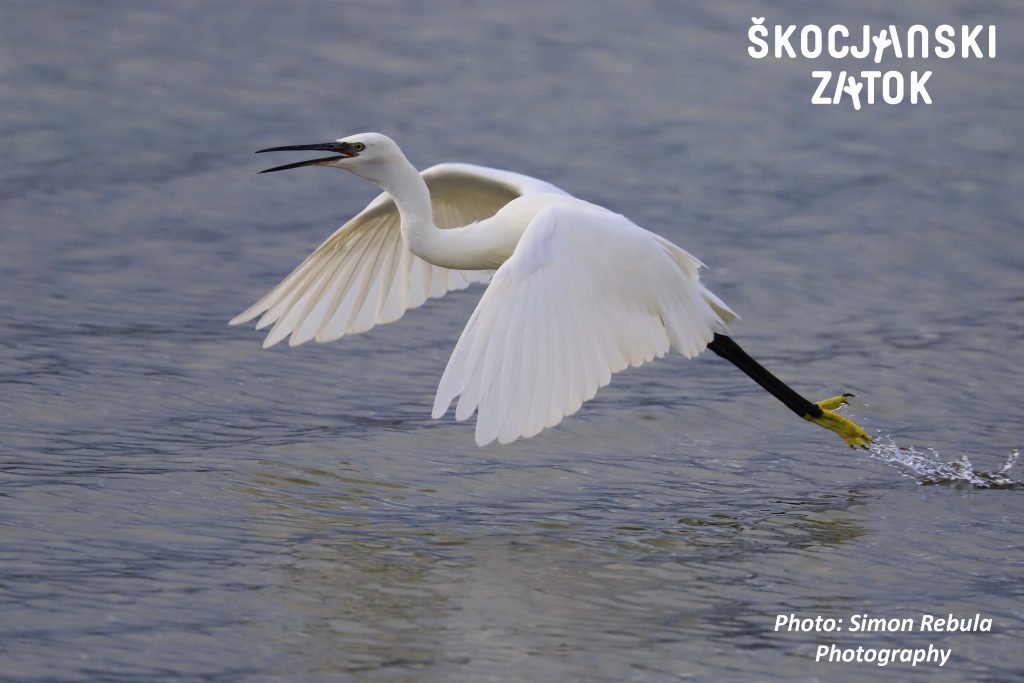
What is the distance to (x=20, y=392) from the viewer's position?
767 centimetres

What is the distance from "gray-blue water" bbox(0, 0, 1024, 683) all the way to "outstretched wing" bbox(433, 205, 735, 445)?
612 millimetres

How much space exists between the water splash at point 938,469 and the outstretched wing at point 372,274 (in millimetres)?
1979

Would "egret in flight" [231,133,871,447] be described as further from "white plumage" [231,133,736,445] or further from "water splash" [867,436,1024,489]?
"water splash" [867,436,1024,489]

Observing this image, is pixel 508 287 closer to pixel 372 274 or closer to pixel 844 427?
pixel 372 274

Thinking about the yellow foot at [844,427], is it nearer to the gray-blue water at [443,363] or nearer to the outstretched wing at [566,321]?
the gray-blue water at [443,363]

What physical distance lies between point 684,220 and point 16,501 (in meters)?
5.91

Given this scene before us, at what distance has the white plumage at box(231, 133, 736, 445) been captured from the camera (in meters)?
5.81

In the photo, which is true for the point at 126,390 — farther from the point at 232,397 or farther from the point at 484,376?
the point at 484,376

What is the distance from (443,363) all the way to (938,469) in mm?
2712

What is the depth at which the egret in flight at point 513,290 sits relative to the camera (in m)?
5.82

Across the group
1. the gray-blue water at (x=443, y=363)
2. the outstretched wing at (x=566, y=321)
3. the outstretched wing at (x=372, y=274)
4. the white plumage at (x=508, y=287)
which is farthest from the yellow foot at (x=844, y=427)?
the outstretched wing at (x=372, y=274)

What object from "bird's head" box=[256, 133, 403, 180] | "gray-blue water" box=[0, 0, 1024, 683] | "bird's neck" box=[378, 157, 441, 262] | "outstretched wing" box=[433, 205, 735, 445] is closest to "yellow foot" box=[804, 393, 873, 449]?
"gray-blue water" box=[0, 0, 1024, 683]

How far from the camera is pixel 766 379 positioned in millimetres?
7402

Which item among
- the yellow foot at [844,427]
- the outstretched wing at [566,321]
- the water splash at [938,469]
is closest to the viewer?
the outstretched wing at [566,321]
